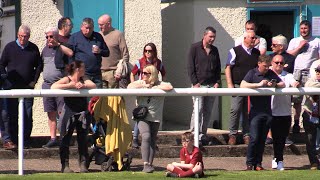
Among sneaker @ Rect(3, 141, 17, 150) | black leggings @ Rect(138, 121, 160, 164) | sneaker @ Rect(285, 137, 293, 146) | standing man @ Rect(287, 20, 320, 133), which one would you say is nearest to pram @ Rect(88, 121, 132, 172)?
black leggings @ Rect(138, 121, 160, 164)

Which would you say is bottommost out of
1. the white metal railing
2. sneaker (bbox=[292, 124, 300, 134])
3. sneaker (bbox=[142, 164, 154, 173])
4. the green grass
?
the green grass

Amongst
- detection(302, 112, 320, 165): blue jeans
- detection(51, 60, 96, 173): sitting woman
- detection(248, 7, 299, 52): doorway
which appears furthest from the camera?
detection(248, 7, 299, 52): doorway

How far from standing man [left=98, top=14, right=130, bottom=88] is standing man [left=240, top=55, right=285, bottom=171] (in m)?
2.82

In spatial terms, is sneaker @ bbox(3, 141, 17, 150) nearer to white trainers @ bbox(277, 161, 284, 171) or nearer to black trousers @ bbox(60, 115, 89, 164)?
black trousers @ bbox(60, 115, 89, 164)

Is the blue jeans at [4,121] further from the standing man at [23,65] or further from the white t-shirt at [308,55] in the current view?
the white t-shirt at [308,55]

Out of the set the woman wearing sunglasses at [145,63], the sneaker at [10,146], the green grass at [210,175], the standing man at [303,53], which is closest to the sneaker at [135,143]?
the woman wearing sunglasses at [145,63]

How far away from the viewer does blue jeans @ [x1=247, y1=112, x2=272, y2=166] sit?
616 inches

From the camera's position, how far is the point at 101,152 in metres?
15.8

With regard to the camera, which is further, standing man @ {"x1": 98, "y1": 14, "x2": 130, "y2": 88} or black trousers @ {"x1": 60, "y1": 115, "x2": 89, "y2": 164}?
standing man @ {"x1": 98, "y1": 14, "x2": 130, "y2": 88}

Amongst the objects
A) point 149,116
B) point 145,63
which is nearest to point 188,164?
point 149,116

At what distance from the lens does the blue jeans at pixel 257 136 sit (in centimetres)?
1565

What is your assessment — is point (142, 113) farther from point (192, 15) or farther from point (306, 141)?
point (192, 15)

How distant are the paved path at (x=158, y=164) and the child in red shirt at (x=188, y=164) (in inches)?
46.1

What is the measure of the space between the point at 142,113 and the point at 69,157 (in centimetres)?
167
